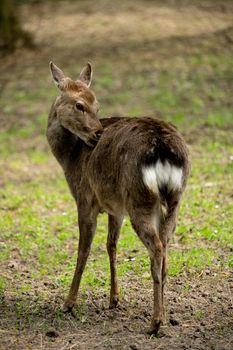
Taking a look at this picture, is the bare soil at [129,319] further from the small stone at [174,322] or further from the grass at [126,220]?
the grass at [126,220]

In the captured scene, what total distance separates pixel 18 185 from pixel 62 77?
353 cm

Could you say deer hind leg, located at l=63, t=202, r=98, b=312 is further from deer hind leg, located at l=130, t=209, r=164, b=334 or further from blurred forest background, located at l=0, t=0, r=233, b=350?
deer hind leg, located at l=130, t=209, r=164, b=334

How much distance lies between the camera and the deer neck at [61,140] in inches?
255

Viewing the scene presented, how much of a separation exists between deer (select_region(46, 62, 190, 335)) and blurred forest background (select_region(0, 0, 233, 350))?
1.28 feet

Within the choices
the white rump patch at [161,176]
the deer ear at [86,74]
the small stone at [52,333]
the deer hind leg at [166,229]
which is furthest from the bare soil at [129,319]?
the deer ear at [86,74]

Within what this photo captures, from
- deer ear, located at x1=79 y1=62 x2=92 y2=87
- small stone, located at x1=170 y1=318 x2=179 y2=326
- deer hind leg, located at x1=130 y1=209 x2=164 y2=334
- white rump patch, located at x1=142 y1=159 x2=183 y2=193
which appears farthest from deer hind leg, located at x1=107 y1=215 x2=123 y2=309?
deer ear, located at x1=79 y1=62 x2=92 y2=87

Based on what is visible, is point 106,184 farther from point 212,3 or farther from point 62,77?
point 212,3

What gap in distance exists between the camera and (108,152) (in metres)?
5.64

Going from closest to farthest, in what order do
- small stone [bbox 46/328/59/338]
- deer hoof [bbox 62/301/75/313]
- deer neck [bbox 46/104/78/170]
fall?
small stone [bbox 46/328/59/338], deer hoof [bbox 62/301/75/313], deer neck [bbox 46/104/78/170]

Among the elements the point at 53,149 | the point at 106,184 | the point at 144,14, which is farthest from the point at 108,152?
the point at 144,14

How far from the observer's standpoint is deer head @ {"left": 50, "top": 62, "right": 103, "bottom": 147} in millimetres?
6125

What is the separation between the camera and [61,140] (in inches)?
257

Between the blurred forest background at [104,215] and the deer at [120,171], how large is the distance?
390 millimetres

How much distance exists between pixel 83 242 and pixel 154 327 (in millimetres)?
1031
